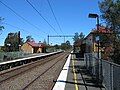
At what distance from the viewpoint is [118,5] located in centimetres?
2475

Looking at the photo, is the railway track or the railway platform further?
the railway track

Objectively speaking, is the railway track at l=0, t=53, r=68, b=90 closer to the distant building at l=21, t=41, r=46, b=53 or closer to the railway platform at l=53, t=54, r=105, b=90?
the railway platform at l=53, t=54, r=105, b=90

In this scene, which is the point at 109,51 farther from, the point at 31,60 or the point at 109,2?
the point at 31,60

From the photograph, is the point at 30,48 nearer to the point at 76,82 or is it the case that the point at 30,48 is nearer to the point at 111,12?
the point at 111,12

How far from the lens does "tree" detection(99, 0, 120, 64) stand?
22.9 m

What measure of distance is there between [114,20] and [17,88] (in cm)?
1118

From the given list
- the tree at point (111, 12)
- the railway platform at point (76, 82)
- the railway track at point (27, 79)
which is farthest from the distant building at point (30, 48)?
the railway platform at point (76, 82)

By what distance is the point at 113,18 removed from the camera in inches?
986

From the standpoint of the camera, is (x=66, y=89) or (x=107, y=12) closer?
(x=66, y=89)

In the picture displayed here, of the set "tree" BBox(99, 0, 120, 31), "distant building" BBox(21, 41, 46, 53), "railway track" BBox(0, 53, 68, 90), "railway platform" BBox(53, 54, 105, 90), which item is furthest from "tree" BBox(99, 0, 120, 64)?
"distant building" BBox(21, 41, 46, 53)

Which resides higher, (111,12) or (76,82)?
(111,12)

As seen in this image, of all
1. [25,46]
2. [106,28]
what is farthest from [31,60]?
[25,46]

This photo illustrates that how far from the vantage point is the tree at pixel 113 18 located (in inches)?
902

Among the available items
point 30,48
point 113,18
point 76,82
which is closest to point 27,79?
point 76,82
